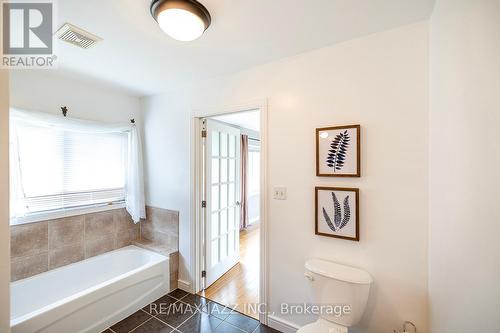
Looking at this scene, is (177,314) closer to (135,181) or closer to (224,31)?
(135,181)

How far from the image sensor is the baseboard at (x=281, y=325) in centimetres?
178

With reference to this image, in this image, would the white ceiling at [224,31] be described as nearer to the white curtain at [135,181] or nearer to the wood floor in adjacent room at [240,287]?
the white curtain at [135,181]

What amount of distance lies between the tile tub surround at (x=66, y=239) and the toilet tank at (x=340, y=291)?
92.5 inches

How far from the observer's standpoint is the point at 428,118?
1314mm

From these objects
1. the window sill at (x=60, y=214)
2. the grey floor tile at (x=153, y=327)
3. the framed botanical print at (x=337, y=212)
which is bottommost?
the grey floor tile at (x=153, y=327)

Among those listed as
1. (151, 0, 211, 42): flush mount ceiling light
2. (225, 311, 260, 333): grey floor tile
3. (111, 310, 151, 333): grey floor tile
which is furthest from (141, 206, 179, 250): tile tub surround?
(151, 0, 211, 42): flush mount ceiling light

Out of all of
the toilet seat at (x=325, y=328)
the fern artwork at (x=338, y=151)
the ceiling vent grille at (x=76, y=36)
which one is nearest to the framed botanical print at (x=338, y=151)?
the fern artwork at (x=338, y=151)

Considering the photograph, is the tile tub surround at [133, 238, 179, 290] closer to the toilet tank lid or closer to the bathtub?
the bathtub

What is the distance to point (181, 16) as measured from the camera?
3.78 ft

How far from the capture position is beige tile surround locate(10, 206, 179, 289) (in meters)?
1.94

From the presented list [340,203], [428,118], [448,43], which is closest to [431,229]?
[340,203]

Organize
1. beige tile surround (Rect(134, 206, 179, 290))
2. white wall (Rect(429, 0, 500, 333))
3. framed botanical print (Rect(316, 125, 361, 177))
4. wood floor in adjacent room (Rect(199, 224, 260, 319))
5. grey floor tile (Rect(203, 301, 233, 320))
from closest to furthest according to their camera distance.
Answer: white wall (Rect(429, 0, 500, 333)), framed botanical print (Rect(316, 125, 361, 177)), grey floor tile (Rect(203, 301, 233, 320)), wood floor in adjacent room (Rect(199, 224, 260, 319)), beige tile surround (Rect(134, 206, 179, 290))

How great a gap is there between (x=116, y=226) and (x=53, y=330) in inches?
46.8

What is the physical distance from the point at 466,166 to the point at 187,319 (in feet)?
7.67
